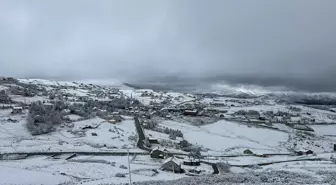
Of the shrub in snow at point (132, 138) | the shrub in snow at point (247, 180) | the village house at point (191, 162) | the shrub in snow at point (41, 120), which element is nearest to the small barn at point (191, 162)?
the village house at point (191, 162)

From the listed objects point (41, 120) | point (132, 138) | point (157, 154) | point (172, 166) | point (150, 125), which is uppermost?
point (41, 120)

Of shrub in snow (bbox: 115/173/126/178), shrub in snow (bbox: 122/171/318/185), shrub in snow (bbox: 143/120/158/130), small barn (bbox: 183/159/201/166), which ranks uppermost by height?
shrub in snow (bbox: 143/120/158/130)

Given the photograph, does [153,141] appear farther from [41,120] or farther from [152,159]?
Answer: [41,120]

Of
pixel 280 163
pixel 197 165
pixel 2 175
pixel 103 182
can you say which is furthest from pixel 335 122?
pixel 2 175

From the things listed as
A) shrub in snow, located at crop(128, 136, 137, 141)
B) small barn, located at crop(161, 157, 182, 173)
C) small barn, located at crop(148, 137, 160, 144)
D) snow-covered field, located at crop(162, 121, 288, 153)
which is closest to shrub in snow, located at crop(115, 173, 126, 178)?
small barn, located at crop(161, 157, 182, 173)

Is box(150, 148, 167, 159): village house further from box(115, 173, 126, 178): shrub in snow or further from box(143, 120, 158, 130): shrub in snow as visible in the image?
box(143, 120, 158, 130): shrub in snow

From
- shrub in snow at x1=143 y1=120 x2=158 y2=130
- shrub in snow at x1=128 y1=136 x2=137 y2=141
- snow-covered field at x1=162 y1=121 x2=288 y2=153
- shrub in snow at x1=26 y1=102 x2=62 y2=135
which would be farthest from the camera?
shrub in snow at x1=143 y1=120 x2=158 y2=130

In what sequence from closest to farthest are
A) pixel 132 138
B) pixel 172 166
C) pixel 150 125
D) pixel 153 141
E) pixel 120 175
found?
1. pixel 120 175
2. pixel 172 166
3. pixel 153 141
4. pixel 132 138
5. pixel 150 125

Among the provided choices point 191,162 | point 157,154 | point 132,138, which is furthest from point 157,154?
point 132,138

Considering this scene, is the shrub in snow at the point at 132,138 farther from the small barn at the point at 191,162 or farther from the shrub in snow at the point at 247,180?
the shrub in snow at the point at 247,180
